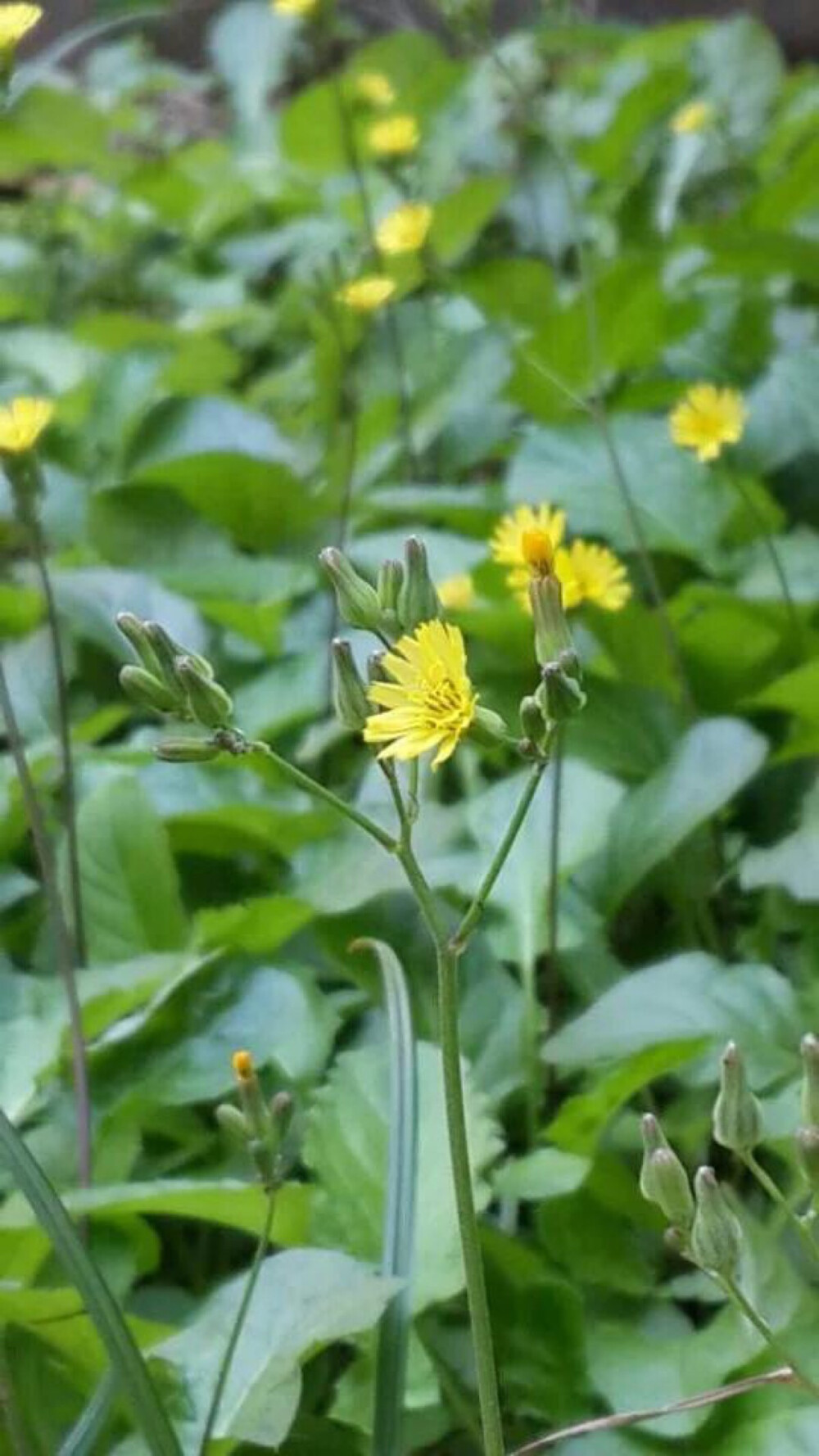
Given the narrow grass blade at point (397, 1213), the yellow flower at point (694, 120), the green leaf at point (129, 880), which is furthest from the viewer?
the yellow flower at point (694, 120)

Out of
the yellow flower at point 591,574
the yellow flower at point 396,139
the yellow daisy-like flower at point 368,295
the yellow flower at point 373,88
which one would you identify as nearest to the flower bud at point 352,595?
the yellow flower at point 591,574

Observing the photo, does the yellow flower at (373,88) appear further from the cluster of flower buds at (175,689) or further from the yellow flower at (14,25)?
the cluster of flower buds at (175,689)

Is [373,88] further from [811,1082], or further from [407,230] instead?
[811,1082]

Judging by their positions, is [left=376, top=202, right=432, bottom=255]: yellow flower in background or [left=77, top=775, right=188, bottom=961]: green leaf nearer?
[left=77, top=775, right=188, bottom=961]: green leaf

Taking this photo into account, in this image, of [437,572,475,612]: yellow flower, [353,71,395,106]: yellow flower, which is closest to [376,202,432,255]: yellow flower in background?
[437,572,475,612]: yellow flower

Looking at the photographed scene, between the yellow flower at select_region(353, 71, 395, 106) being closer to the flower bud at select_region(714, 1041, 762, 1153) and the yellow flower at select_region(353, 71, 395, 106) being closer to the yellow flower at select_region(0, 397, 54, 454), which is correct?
the yellow flower at select_region(0, 397, 54, 454)

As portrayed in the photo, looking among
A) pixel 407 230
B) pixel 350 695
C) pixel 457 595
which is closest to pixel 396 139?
pixel 407 230

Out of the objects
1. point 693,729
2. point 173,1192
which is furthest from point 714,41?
point 173,1192

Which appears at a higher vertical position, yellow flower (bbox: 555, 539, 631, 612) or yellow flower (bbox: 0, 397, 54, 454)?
yellow flower (bbox: 0, 397, 54, 454)
